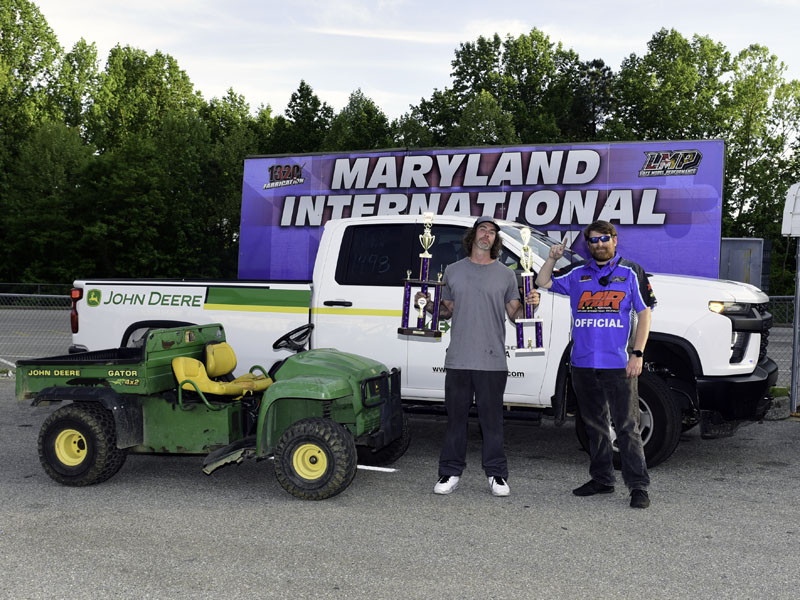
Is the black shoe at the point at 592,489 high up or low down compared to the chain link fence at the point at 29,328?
down

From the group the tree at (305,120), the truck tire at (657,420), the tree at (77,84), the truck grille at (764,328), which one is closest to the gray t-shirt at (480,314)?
the truck tire at (657,420)

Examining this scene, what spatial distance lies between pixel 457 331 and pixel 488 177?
811cm

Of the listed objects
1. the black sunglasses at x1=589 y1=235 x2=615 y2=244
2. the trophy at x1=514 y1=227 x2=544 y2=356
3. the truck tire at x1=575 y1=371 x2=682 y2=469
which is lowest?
the truck tire at x1=575 y1=371 x2=682 y2=469

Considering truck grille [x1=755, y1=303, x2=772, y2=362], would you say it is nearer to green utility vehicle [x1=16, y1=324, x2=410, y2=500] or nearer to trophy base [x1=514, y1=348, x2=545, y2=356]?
trophy base [x1=514, y1=348, x2=545, y2=356]

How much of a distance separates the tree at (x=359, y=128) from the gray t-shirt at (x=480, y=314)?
39.1 metres

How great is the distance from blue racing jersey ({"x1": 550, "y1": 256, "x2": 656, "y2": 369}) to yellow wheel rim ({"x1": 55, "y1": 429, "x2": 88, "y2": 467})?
12.0ft

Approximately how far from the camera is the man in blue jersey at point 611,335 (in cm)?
545

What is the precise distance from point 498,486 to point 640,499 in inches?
38.2

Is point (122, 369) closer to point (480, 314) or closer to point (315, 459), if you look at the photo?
point (315, 459)

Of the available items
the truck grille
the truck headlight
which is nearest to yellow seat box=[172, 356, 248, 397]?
the truck headlight

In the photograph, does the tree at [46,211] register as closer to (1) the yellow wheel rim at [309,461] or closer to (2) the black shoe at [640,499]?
(1) the yellow wheel rim at [309,461]

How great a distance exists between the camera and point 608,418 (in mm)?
5703

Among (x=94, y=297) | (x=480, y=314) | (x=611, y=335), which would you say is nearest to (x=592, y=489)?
(x=611, y=335)

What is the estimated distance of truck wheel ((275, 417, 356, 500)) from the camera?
552 cm
